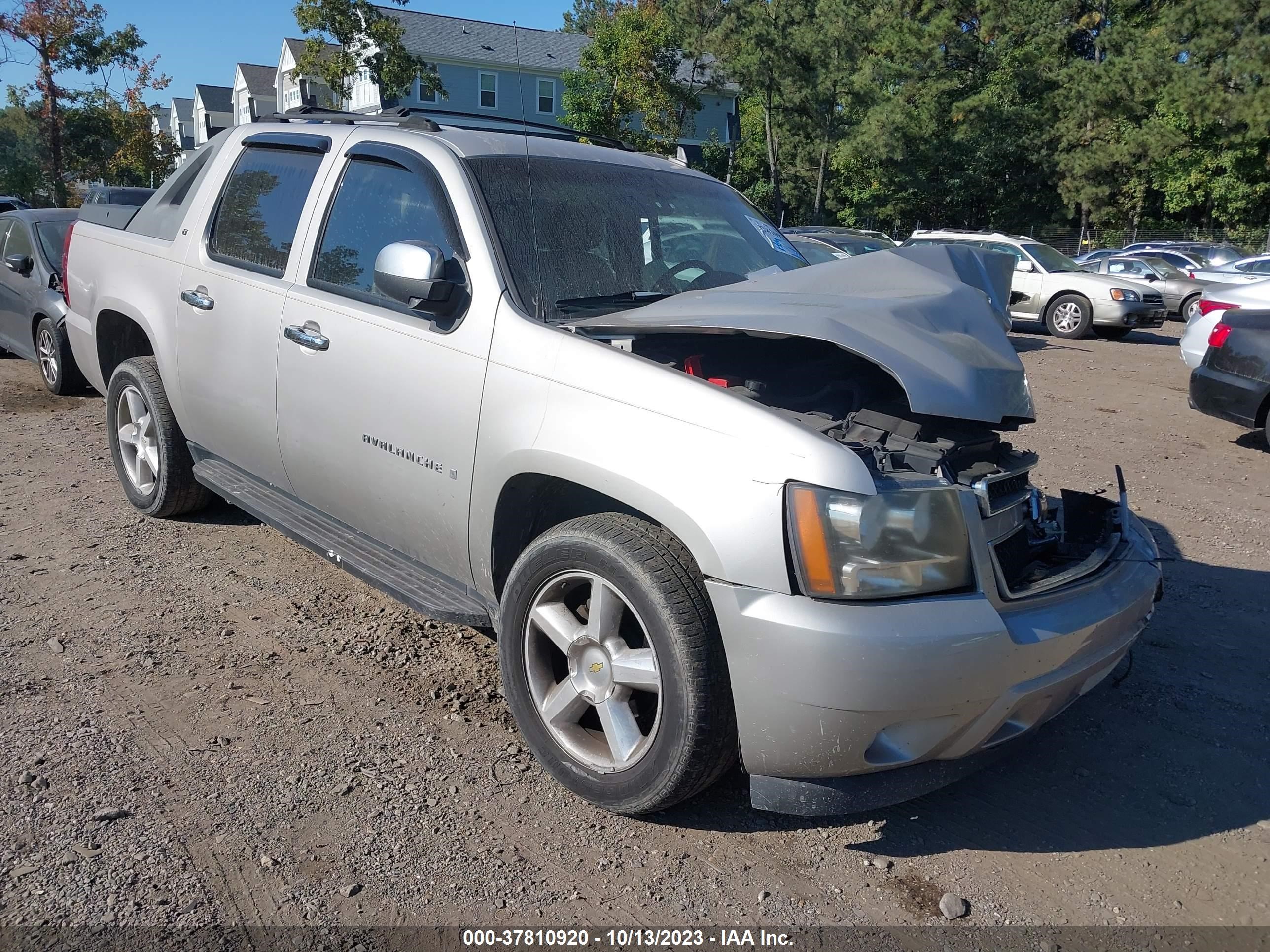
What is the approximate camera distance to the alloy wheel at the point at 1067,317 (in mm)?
16984

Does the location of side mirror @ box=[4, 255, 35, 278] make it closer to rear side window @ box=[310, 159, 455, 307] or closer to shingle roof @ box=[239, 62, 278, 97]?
rear side window @ box=[310, 159, 455, 307]

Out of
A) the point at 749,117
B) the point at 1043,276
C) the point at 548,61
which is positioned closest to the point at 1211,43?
the point at 749,117

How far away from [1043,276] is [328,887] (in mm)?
17202

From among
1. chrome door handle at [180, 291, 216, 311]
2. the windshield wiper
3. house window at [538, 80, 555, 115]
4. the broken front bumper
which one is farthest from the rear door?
house window at [538, 80, 555, 115]

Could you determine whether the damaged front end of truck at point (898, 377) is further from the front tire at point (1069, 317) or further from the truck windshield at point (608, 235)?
the front tire at point (1069, 317)

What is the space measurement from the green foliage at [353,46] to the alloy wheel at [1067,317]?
692 inches

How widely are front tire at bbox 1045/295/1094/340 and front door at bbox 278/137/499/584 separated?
15412 mm

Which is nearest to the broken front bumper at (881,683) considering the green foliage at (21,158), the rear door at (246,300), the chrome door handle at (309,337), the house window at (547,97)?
the chrome door handle at (309,337)

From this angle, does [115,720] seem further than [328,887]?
Yes

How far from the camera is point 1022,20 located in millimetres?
40469

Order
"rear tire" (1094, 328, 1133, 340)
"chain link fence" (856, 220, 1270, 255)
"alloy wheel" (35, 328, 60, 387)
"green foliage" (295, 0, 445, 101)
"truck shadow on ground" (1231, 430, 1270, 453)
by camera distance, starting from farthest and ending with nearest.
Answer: "chain link fence" (856, 220, 1270, 255) → "green foliage" (295, 0, 445, 101) → "rear tire" (1094, 328, 1133, 340) → "alloy wheel" (35, 328, 60, 387) → "truck shadow on ground" (1231, 430, 1270, 453)

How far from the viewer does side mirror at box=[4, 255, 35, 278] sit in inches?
344

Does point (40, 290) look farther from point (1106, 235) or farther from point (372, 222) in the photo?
point (1106, 235)

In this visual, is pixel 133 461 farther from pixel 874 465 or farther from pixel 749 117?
pixel 749 117
